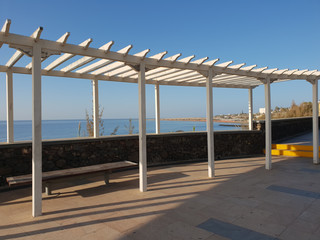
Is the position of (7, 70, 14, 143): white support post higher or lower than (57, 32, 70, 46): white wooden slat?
lower

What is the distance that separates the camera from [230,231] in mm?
2504

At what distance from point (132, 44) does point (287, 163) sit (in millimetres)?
5843

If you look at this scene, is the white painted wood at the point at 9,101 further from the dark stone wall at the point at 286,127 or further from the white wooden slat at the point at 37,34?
the dark stone wall at the point at 286,127

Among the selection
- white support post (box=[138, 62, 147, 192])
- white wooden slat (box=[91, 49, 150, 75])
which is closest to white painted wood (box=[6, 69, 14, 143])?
white wooden slat (box=[91, 49, 150, 75])

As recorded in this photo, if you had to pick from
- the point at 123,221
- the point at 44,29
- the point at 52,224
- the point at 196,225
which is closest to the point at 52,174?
the point at 52,224

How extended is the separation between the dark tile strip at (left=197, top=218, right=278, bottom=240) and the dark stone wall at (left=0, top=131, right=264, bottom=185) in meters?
3.71

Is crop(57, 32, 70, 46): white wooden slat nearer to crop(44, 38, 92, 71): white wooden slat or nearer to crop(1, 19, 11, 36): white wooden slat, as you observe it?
crop(44, 38, 92, 71): white wooden slat

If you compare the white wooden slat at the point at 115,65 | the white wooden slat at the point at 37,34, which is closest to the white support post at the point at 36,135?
the white wooden slat at the point at 37,34

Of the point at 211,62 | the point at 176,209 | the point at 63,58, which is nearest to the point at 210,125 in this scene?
the point at 211,62

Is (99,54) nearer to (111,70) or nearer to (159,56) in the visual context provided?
(159,56)

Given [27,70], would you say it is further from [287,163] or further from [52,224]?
[287,163]

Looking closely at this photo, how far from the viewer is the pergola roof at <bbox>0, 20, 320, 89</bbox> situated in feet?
10.5

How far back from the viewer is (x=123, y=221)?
9.27 feet

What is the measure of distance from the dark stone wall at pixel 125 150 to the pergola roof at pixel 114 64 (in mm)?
1661
